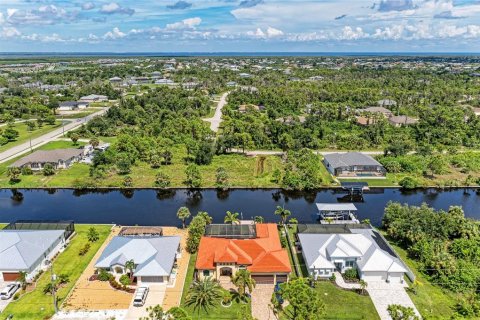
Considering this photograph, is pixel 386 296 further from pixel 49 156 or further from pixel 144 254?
pixel 49 156

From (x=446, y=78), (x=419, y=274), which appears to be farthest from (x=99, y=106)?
(x=446, y=78)

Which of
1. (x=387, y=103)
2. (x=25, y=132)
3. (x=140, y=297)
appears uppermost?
(x=387, y=103)

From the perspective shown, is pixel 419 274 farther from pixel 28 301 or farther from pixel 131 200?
pixel 131 200

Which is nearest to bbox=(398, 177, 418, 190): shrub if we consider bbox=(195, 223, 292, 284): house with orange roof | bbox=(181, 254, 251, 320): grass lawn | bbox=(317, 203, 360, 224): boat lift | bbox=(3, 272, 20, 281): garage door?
bbox=(317, 203, 360, 224): boat lift

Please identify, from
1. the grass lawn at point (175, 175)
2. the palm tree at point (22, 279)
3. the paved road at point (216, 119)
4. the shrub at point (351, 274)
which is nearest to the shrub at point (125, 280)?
the palm tree at point (22, 279)

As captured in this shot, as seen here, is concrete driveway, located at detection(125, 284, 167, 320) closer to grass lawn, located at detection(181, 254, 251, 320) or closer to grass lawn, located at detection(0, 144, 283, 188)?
grass lawn, located at detection(181, 254, 251, 320)

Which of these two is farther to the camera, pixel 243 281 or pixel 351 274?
pixel 351 274

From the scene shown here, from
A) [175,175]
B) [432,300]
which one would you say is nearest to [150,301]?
[432,300]

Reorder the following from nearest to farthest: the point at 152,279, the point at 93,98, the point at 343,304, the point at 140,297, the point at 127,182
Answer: the point at 140,297, the point at 343,304, the point at 152,279, the point at 127,182, the point at 93,98
